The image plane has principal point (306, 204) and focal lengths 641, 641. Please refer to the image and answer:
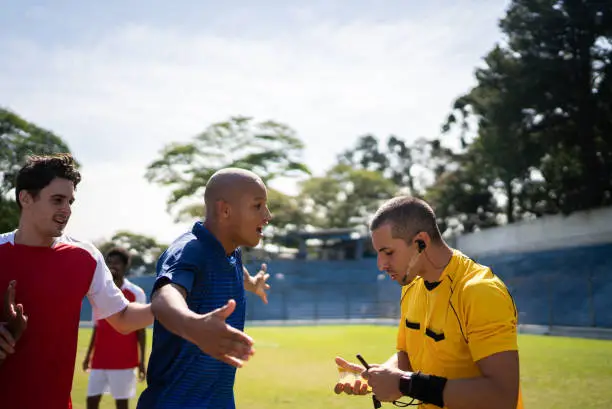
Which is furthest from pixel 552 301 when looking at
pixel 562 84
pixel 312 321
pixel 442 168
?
pixel 442 168

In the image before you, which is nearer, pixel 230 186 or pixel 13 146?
pixel 230 186

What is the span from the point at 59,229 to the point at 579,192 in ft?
109

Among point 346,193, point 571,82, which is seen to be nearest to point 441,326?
point 571,82

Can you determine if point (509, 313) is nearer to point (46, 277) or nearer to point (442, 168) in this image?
point (46, 277)

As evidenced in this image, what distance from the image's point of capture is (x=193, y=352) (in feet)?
10.6

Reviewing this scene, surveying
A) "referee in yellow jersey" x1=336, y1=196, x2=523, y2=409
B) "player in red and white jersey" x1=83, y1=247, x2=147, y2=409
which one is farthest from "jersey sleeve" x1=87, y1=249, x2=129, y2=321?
"player in red and white jersey" x1=83, y1=247, x2=147, y2=409

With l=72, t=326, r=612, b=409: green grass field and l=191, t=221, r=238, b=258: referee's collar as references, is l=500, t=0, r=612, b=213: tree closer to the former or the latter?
l=72, t=326, r=612, b=409: green grass field

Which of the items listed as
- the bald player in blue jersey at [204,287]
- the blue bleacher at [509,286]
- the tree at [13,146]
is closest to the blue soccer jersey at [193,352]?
the bald player in blue jersey at [204,287]

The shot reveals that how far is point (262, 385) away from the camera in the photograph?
13.0 meters

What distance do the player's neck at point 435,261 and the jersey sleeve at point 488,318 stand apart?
32 centimetres

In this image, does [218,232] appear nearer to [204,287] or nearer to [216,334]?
[204,287]

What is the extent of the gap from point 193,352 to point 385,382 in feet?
3.33

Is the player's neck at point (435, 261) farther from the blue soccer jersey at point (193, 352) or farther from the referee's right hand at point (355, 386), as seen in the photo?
the blue soccer jersey at point (193, 352)

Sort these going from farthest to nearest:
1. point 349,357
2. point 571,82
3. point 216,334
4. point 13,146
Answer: point 13,146
point 571,82
point 349,357
point 216,334
